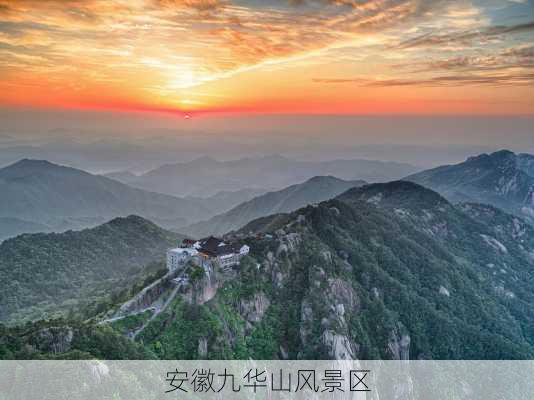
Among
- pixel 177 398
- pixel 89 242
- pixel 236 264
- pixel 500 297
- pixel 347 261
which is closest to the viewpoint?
pixel 177 398

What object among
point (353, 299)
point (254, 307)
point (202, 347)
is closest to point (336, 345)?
point (353, 299)

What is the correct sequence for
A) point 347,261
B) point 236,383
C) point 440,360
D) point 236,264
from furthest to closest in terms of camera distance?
point 347,261 < point 440,360 < point 236,264 < point 236,383

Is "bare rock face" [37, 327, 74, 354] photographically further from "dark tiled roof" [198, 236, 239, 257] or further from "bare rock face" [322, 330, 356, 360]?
"bare rock face" [322, 330, 356, 360]

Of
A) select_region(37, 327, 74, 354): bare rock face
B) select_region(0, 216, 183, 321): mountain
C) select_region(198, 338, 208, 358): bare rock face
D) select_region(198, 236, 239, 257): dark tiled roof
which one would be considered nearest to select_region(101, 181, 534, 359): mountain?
select_region(198, 338, 208, 358): bare rock face

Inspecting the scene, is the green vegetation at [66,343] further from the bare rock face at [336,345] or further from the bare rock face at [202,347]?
the bare rock face at [336,345]

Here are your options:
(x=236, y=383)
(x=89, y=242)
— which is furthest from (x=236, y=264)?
(x=89, y=242)

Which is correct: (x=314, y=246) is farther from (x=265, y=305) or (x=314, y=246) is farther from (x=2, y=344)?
(x=2, y=344)

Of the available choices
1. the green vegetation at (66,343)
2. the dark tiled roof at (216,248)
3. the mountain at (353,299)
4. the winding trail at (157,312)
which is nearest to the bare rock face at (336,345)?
the mountain at (353,299)

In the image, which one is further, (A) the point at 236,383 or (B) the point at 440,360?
(B) the point at 440,360
